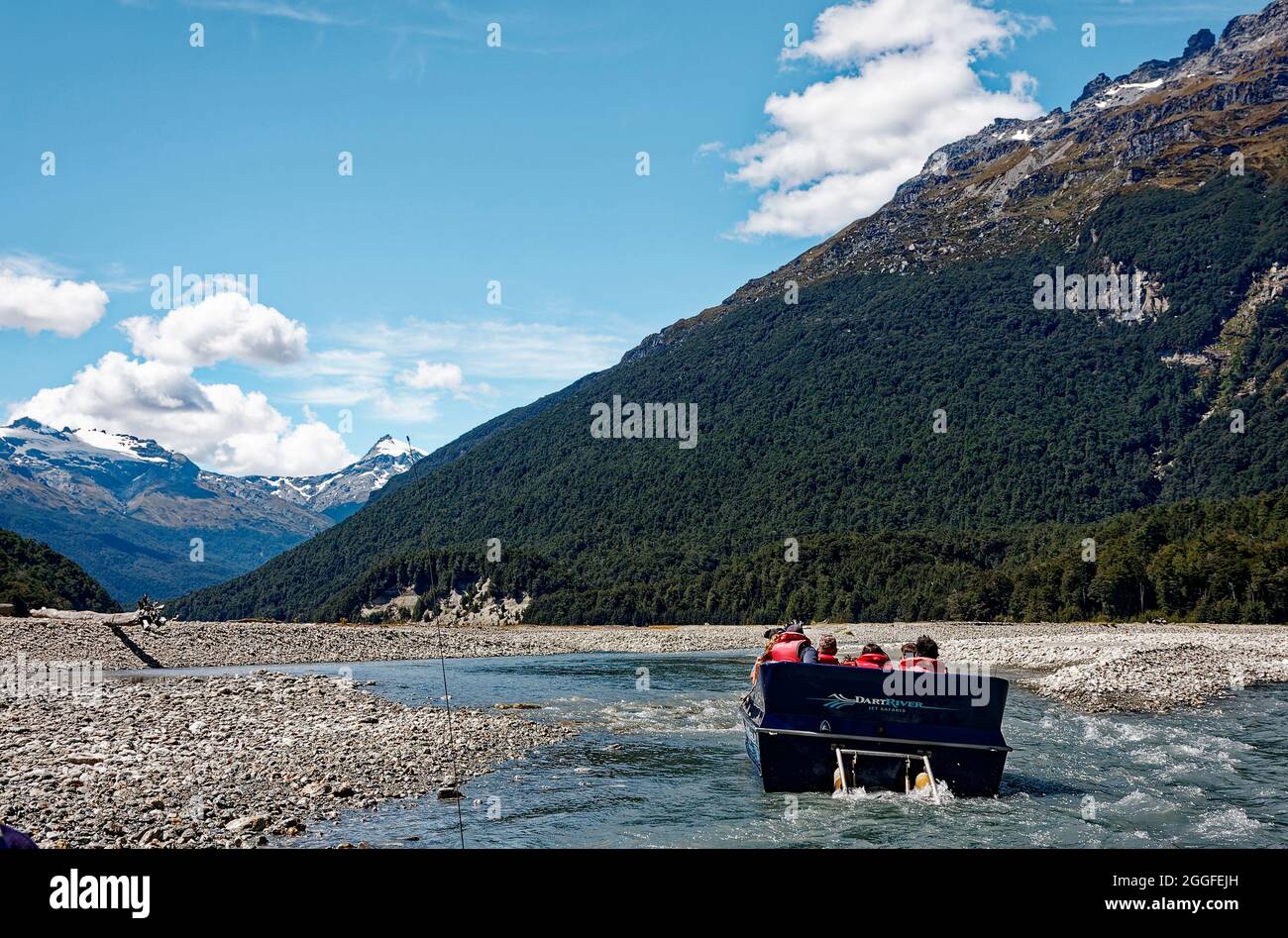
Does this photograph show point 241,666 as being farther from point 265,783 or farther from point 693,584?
point 693,584

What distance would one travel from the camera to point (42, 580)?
78.1 meters

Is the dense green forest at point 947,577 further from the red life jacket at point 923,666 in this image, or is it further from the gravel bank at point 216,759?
the gravel bank at point 216,759

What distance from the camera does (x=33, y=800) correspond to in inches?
593

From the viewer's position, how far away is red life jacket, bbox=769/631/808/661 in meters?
20.8

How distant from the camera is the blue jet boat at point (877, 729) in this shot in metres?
18.1

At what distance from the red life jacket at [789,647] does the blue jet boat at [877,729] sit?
6.86 ft

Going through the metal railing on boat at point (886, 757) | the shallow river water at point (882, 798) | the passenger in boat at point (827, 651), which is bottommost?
the shallow river water at point (882, 798)

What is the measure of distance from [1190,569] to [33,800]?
96881 mm

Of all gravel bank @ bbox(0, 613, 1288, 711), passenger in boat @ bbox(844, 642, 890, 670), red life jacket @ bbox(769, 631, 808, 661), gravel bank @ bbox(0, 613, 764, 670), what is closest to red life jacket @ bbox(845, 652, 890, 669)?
passenger in boat @ bbox(844, 642, 890, 670)

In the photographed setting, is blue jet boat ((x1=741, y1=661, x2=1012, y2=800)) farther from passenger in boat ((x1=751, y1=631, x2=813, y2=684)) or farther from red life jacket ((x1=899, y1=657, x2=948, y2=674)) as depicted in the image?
passenger in boat ((x1=751, y1=631, x2=813, y2=684))

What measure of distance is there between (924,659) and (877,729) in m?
1.72

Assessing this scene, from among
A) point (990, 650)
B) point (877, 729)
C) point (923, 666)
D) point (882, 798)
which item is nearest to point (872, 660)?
point (923, 666)

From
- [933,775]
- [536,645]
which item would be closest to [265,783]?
[933,775]

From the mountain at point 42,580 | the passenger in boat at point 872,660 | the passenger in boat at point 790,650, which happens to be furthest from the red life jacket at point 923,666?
the mountain at point 42,580
